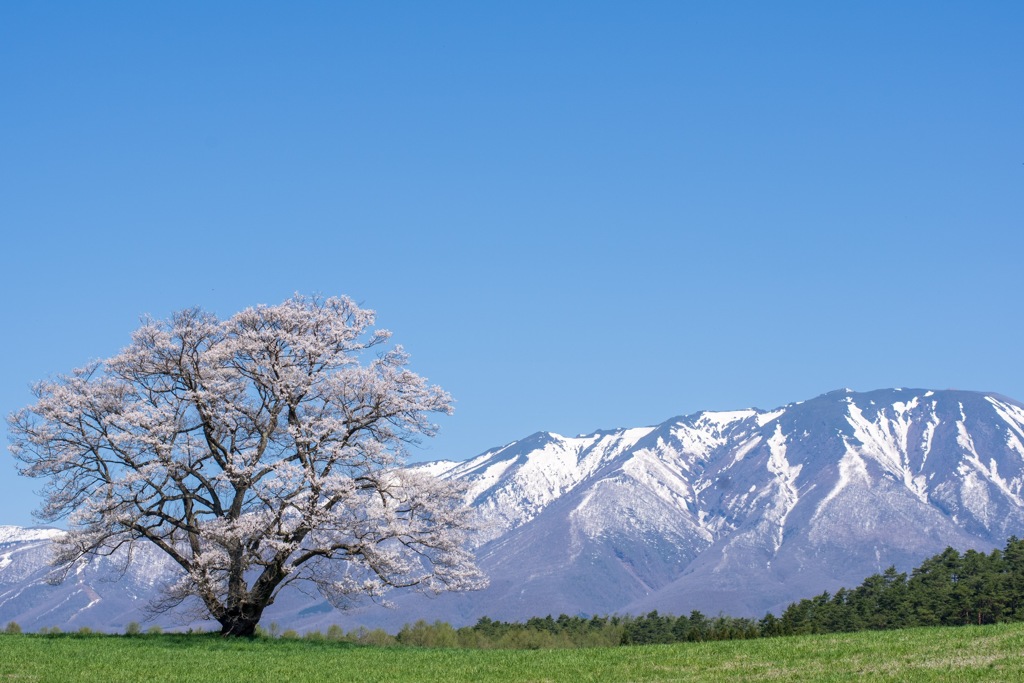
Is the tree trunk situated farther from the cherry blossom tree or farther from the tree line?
the tree line

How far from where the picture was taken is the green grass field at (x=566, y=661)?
114 feet

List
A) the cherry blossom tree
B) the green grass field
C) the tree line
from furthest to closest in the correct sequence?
the tree line
the cherry blossom tree
the green grass field

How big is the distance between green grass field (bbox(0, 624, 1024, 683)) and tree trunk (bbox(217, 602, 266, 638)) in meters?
3.36

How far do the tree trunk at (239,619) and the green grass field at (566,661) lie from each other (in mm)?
3356

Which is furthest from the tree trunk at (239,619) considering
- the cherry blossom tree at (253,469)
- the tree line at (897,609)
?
the tree line at (897,609)

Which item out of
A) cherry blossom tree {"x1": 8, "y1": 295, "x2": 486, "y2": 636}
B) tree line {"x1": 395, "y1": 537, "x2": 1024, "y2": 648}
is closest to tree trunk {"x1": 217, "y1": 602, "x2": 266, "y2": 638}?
cherry blossom tree {"x1": 8, "y1": 295, "x2": 486, "y2": 636}

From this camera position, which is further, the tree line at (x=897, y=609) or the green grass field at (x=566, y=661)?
the tree line at (x=897, y=609)

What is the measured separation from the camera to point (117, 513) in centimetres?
4847

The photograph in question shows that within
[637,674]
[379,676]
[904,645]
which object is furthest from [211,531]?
[904,645]

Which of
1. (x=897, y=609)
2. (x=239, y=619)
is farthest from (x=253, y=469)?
(x=897, y=609)

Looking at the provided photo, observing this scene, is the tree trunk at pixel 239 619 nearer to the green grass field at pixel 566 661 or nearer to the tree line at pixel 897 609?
the green grass field at pixel 566 661

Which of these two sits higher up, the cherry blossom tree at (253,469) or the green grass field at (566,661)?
the cherry blossom tree at (253,469)

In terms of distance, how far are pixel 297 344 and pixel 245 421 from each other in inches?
162

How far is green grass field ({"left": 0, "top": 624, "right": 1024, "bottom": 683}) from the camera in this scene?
114 ft
